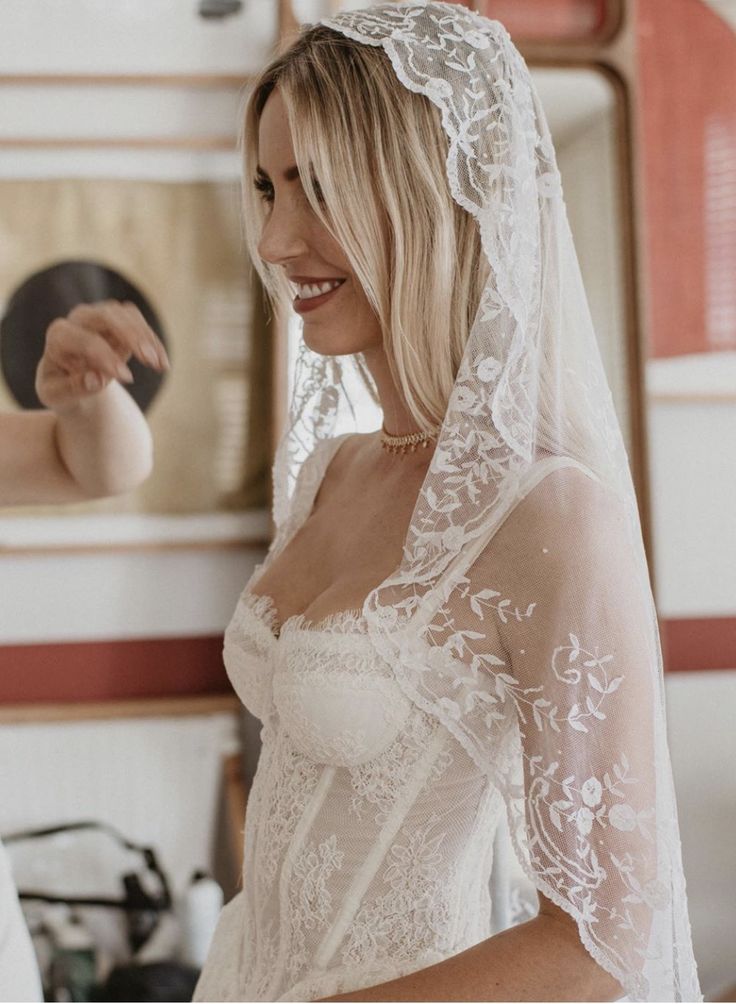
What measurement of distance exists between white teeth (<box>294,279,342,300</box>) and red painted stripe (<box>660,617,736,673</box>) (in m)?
1.69

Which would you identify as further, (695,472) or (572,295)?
(695,472)

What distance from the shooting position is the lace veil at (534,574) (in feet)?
2.89

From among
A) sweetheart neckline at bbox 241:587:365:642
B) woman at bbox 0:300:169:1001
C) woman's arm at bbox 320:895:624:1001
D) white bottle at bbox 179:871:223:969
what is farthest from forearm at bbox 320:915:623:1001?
white bottle at bbox 179:871:223:969

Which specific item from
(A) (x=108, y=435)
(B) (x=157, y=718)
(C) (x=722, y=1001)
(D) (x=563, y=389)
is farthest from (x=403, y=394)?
(C) (x=722, y=1001)

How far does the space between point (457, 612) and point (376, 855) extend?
0.85 feet

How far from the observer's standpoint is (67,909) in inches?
85.0

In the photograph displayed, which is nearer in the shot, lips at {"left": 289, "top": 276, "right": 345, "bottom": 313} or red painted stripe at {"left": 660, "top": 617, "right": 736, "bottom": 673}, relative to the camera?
lips at {"left": 289, "top": 276, "right": 345, "bottom": 313}

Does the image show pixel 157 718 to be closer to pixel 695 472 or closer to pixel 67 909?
pixel 67 909

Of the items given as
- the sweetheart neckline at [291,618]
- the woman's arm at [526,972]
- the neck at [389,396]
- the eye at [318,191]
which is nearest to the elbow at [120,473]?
the sweetheart neckline at [291,618]

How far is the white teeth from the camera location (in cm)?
111

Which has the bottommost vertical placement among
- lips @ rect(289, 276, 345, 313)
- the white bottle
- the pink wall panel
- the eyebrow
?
the white bottle

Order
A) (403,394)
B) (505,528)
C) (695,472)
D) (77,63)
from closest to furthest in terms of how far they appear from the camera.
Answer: (505,528) → (403,394) → (77,63) → (695,472)

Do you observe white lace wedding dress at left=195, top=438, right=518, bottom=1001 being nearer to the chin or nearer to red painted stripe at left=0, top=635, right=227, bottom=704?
the chin

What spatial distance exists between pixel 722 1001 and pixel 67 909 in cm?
151
